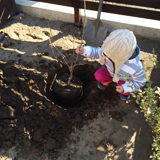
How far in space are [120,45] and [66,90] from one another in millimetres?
1201

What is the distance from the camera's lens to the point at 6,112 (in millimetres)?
2326

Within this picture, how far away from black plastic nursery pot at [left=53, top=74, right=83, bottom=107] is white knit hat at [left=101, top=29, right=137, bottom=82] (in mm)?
951

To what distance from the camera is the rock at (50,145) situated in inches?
83.6

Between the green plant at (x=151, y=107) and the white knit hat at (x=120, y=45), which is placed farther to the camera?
the white knit hat at (x=120, y=45)

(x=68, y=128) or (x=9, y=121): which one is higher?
(x=9, y=121)

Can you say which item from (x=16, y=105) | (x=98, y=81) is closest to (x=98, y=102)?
(x=98, y=81)

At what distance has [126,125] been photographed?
2443 mm

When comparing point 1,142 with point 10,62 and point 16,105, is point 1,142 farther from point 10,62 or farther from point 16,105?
point 10,62

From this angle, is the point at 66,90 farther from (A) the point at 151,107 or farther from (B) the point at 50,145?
(A) the point at 151,107

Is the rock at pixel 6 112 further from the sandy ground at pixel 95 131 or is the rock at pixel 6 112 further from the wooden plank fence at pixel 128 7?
the wooden plank fence at pixel 128 7

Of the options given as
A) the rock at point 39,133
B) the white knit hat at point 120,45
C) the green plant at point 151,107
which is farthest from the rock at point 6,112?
the green plant at point 151,107

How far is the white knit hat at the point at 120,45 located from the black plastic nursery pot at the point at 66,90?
951mm

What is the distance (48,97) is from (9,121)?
2.35 feet

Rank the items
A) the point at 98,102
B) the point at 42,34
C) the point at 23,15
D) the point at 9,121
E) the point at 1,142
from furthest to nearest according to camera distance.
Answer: the point at 23,15, the point at 42,34, the point at 98,102, the point at 9,121, the point at 1,142
